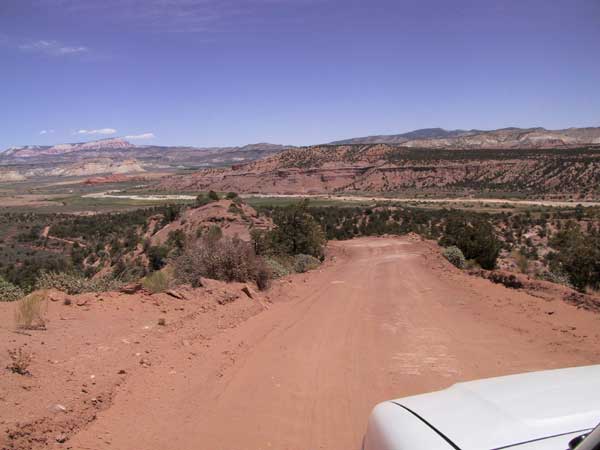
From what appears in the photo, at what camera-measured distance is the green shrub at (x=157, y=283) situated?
12580mm

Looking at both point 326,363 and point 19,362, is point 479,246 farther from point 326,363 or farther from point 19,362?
point 19,362

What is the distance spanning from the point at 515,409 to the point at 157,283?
1114cm

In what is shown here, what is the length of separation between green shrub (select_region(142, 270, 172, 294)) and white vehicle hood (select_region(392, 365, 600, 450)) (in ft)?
33.0

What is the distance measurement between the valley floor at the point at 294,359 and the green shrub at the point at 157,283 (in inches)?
51.9

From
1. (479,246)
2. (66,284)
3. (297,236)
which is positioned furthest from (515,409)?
(297,236)

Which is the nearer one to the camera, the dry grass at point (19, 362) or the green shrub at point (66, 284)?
the dry grass at point (19, 362)

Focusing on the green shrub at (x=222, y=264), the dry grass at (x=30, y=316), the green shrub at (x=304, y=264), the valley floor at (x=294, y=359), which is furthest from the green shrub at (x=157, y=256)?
the dry grass at (x=30, y=316)

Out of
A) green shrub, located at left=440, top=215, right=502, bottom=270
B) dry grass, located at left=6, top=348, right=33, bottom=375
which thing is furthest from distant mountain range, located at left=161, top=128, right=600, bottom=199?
dry grass, located at left=6, top=348, right=33, bottom=375

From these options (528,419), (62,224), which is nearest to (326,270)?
(528,419)

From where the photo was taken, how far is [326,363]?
27.2 feet

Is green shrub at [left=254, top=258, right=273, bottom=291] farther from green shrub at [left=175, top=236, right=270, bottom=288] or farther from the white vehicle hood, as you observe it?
the white vehicle hood

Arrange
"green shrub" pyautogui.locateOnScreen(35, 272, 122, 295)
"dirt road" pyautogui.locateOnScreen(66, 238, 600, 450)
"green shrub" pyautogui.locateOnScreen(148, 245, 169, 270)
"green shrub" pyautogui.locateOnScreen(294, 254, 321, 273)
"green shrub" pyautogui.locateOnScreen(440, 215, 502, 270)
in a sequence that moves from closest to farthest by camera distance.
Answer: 1. "dirt road" pyautogui.locateOnScreen(66, 238, 600, 450)
2. "green shrub" pyautogui.locateOnScreen(35, 272, 122, 295)
3. "green shrub" pyautogui.locateOnScreen(294, 254, 321, 273)
4. "green shrub" pyautogui.locateOnScreen(440, 215, 502, 270)
5. "green shrub" pyautogui.locateOnScreen(148, 245, 169, 270)

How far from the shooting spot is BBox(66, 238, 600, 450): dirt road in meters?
5.77

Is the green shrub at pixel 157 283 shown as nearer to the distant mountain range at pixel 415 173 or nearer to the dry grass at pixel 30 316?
the dry grass at pixel 30 316
